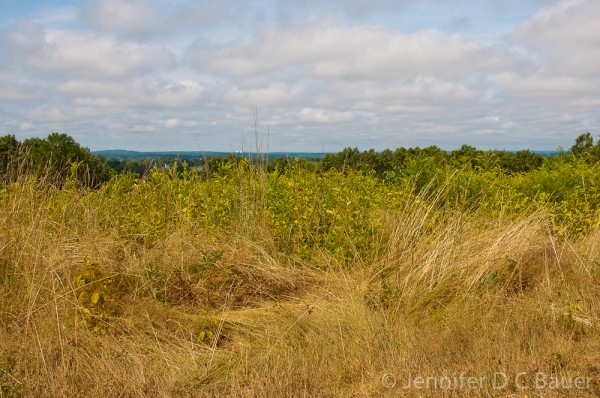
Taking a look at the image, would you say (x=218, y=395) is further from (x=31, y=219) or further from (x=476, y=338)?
(x=31, y=219)

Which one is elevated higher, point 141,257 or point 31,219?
point 31,219

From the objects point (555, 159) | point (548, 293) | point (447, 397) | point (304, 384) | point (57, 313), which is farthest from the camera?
point (555, 159)

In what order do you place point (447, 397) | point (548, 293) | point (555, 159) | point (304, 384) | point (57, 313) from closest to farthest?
point (447, 397) → point (304, 384) → point (57, 313) → point (548, 293) → point (555, 159)

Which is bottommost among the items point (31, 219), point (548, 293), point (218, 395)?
point (218, 395)

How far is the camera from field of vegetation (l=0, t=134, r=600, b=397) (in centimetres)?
321

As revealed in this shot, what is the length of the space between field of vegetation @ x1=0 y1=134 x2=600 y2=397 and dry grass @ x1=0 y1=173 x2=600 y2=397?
15 millimetres

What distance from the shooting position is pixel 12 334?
3.71 meters

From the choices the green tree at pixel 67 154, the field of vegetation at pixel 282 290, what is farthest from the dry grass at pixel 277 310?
the green tree at pixel 67 154

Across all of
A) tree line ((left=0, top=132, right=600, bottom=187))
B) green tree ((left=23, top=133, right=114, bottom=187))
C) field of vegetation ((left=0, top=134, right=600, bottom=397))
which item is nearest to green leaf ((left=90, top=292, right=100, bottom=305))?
field of vegetation ((left=0, top=134, right=600, bottom=397))

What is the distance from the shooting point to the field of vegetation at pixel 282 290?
3.21 metres

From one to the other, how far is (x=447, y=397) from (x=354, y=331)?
3.05ft

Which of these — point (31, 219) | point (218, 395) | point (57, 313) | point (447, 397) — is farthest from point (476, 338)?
point (31, 219)

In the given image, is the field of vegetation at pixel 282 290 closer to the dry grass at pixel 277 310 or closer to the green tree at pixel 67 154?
the dry grass at pixel 277 310

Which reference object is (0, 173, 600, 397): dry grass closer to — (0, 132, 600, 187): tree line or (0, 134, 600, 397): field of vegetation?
(0, 134, 600, 397): field of vegetation
